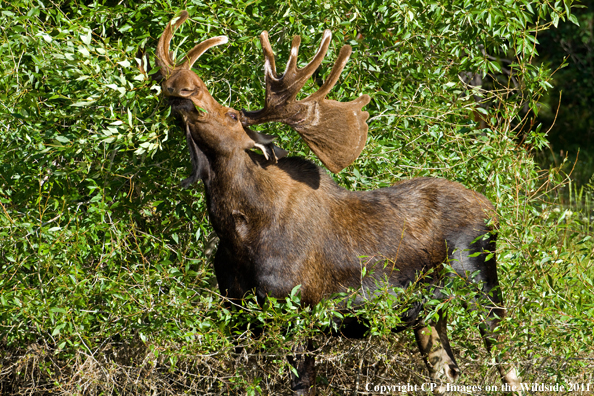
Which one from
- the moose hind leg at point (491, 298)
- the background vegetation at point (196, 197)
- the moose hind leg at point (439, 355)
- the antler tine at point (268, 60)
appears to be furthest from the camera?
the moose hind leg at point (439, 355)

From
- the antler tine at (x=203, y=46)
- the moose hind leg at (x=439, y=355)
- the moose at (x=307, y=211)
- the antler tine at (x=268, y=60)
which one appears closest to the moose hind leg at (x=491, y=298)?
the moose at (x=307, y=211)

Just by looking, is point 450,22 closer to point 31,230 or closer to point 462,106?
point 462,106

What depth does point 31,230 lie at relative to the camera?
4.31 m

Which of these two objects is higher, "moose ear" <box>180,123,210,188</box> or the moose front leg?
"moose ear" <box>180,123,210,188</box>

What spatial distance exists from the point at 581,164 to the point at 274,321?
8474mm

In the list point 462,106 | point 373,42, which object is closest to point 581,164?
point 462,106

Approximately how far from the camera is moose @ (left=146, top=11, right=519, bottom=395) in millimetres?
4133

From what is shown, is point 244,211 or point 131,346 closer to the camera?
point 244,211

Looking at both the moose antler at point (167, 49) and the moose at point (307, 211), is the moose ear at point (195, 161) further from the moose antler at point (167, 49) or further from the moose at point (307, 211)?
the moose antler at point (167, 49)

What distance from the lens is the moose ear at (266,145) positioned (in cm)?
426

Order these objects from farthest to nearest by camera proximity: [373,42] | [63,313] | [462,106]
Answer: [462,106], [373,42], [63,313]

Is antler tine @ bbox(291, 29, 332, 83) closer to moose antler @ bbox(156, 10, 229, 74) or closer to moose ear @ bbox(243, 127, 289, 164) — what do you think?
moose ear @ bbox(243, 127, 289, 164)

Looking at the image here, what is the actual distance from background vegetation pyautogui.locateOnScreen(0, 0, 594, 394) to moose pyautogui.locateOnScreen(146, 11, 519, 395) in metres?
0.19

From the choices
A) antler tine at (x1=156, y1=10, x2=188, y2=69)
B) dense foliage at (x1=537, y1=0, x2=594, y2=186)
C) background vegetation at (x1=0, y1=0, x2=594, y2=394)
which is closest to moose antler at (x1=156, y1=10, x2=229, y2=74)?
antler tine at (x1=156, y1=10, x2=188, y2=69)
